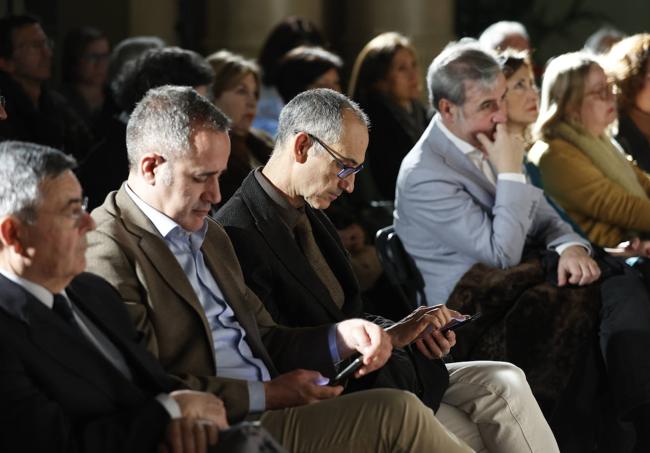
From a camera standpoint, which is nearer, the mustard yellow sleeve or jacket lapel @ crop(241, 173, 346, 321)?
jacket lapel @ crop(241, 173, 346, 321)

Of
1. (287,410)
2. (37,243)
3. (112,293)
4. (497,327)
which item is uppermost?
(37,243)

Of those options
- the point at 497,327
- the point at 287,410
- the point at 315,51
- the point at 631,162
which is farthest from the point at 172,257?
the point at 315,51

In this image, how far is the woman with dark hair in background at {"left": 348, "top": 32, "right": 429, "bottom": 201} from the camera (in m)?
6.47

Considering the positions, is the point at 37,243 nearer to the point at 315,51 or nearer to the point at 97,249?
the point at 97,249

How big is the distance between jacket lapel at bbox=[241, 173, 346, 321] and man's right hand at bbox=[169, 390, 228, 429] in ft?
2.94

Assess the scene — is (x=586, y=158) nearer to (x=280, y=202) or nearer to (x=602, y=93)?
(x=602, y=93)

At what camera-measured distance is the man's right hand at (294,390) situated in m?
3.12

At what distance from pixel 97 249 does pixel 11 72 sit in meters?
3.53

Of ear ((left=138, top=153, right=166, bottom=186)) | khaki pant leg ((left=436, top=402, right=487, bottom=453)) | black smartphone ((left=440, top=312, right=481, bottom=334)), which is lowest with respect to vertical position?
khaki pant leg ((left=436, top=402, right=487, bottom=453))


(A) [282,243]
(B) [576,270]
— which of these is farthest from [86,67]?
(A) [282,243]

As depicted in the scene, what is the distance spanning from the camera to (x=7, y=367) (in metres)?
2.57

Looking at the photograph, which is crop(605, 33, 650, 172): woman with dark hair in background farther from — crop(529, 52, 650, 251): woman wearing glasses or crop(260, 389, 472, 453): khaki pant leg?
crop(260, 389, 472, 453): khaki pant leg

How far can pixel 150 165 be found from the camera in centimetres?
320

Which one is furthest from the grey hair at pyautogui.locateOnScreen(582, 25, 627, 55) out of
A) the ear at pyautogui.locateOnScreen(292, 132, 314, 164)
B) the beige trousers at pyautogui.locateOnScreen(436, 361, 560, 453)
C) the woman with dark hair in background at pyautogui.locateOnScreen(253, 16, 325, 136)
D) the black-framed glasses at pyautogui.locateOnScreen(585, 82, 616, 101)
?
the ear at pyautogui.locateOnScreen(292, 132, 314, 164)
